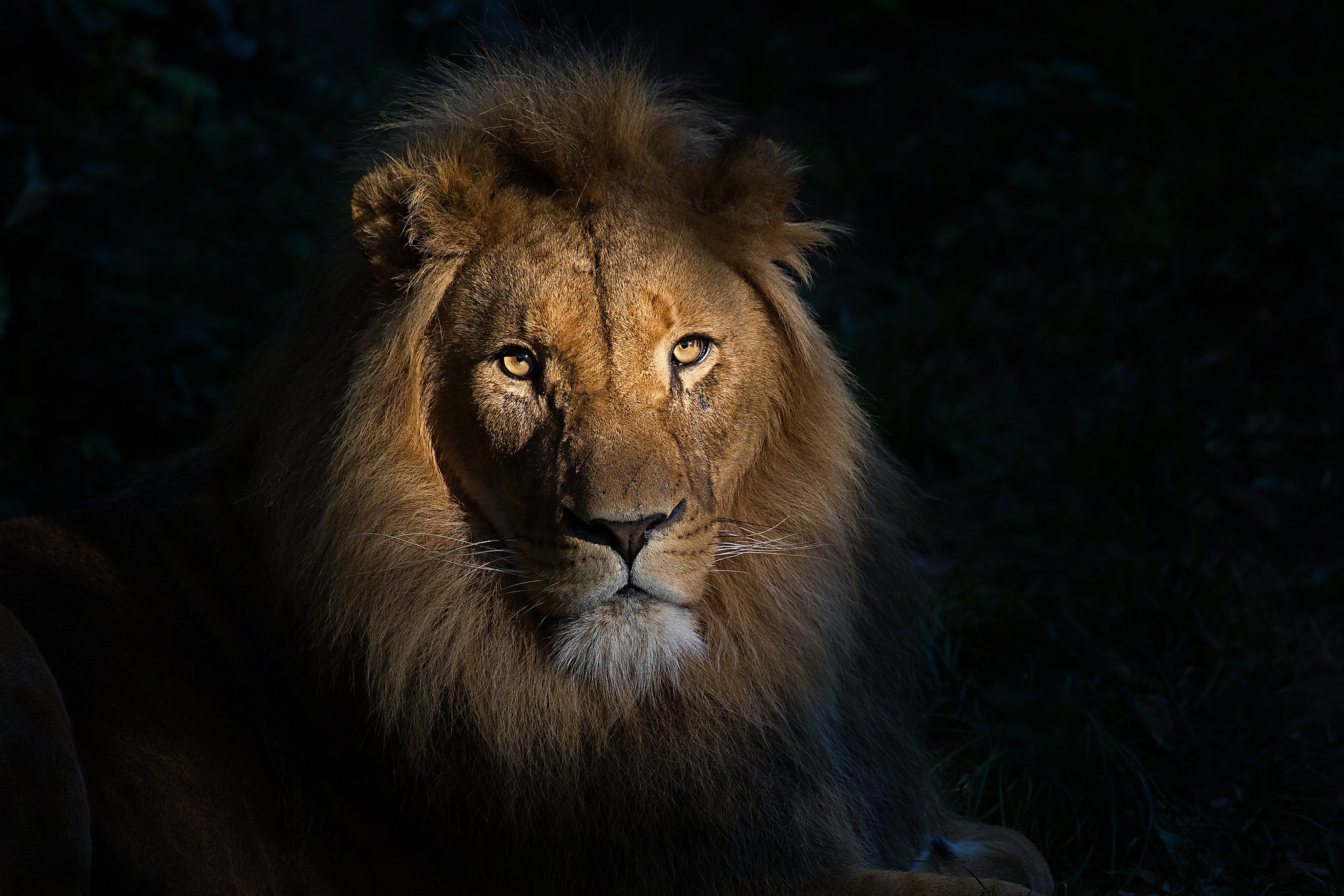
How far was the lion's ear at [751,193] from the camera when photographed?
9.30 ft

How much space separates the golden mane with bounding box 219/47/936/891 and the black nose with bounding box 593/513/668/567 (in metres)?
0.35

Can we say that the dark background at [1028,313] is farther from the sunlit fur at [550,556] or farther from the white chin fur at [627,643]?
the white chin fur at [627,643]

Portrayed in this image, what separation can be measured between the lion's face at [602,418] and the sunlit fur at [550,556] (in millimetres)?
12

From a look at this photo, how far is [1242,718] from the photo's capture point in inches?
155

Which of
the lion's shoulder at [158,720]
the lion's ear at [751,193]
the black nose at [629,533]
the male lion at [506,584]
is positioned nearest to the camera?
the black nose at [629,533]

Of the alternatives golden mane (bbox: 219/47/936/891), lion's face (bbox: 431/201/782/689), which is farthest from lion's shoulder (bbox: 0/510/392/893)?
lion's face (bbox: 431/201/782/689)

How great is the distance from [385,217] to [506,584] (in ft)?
2.74

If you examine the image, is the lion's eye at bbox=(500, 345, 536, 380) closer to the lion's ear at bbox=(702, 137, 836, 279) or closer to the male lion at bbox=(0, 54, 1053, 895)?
the male lion at bbox=(0, 54, 1053, 895)

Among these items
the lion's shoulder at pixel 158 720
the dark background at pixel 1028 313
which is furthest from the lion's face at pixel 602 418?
the dark background at pixel 1028 313

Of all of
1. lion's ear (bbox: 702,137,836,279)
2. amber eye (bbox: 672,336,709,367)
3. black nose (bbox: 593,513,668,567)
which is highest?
lion's ear (bbox: 702,137,836,279)

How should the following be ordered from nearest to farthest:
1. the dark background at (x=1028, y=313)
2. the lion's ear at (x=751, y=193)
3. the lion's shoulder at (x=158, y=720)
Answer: the lion's shoulder at (x=158, y=720)
the lion's ear at (x=751, y=193)
the dark background at (x=1028, y=313)

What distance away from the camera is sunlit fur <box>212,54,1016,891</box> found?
2.68m

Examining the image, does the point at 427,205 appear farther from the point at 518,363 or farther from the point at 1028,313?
the point at 1028,313

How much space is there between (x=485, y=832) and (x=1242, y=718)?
248cm
